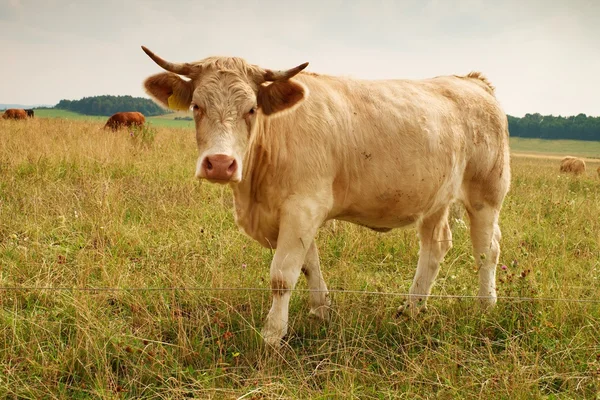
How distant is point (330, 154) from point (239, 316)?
1408mm

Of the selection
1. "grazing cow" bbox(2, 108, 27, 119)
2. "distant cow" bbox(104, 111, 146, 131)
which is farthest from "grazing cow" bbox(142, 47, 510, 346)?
"grazing cow" bbox(2, 108, 27, 119)

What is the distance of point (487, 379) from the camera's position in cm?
316

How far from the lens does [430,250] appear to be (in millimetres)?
4922

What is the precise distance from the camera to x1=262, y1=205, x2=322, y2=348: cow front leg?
3.61m

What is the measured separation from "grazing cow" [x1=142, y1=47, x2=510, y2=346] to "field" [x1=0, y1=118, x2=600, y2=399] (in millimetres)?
323

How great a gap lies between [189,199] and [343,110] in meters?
3.98

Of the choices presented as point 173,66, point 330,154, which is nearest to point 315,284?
A: point 330,154

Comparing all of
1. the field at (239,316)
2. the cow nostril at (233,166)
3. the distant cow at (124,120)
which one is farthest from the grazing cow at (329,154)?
the distant cow at (124,120)

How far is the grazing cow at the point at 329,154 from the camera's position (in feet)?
11.3

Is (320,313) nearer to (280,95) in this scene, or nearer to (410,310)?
(410,310)

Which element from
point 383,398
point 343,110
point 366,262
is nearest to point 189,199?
point 366,262

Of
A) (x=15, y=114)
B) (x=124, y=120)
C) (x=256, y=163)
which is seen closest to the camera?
(x=256, y=163)

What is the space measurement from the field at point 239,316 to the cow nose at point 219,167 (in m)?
0.97

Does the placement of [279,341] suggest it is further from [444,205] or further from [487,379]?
[444,205]
